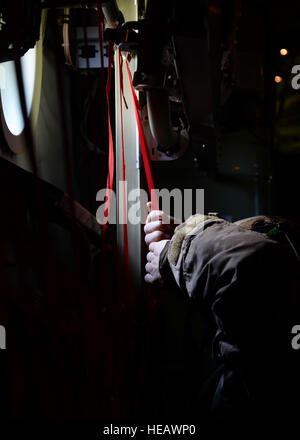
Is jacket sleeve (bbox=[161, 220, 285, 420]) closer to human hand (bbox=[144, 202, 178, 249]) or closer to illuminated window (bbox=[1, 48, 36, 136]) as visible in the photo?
human hand (bbox=[144, 202, 178, 249])

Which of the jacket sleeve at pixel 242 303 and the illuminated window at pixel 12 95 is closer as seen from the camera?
the jacket sleeve at pixel 242 303

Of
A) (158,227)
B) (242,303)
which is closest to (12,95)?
(158,227)

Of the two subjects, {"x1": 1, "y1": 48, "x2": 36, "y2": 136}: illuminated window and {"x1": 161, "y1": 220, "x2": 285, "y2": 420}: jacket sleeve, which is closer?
{"x1": 161, "y1": 220, "x2": 285, "y2": 420}: jacket sleeve

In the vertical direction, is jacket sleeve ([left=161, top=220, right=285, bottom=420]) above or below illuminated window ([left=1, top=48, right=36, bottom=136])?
below

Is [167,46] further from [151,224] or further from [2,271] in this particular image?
[2,271]

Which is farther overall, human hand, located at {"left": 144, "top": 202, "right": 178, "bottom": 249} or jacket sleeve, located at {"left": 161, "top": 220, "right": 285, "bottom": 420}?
human hand, located at {"left": 144, "top": 202, "right": 178, "bottom": 249}

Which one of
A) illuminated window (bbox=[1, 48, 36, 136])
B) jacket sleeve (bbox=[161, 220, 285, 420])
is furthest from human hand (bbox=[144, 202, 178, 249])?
illuminated window (bbox=[1, 48, 36, 136])

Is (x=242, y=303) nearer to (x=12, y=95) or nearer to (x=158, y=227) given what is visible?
(x=158, y=227)

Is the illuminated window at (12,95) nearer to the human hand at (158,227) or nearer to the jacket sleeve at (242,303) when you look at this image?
the human hand at (158,227)

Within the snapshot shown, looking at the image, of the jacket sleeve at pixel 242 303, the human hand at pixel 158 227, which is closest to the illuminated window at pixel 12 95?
the human hand at pixel 158 227

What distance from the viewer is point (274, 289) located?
1.98 ft

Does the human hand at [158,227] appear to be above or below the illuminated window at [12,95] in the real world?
below
